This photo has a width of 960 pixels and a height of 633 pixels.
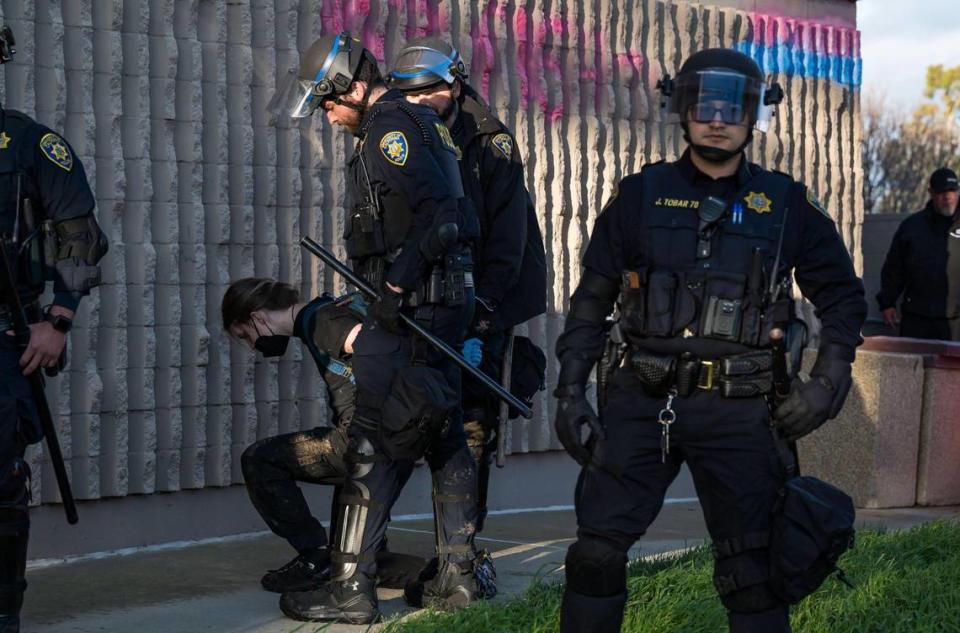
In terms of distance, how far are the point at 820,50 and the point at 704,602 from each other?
5.87 meters

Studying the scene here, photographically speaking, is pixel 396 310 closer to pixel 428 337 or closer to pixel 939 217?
pixel 428 337

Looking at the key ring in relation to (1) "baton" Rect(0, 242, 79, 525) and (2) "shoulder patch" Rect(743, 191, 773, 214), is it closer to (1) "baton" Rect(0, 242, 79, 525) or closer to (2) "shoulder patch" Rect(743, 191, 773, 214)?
(2) "shoulder patch" Rect(743, 191, 773, 214)

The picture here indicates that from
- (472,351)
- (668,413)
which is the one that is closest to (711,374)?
(668,413)

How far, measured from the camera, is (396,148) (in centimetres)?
558

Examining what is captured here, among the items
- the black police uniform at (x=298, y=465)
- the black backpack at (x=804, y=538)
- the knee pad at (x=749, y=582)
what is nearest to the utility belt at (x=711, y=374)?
the black backpack at (x=804, y=538)

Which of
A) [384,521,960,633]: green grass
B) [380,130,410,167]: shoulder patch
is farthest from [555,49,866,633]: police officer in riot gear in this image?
[380,130,410,167]: shoulder patch

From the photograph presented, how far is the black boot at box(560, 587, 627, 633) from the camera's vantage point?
183 inches

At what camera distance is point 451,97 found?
6.21m

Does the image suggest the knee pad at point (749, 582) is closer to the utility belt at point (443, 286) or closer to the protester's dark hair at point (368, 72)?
the utility belt at point (443, 286)

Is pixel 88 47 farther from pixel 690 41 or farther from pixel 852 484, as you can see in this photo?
pixel 852 484

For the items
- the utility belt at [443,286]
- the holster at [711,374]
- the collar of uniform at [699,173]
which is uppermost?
the collar of uniform at [699,173]

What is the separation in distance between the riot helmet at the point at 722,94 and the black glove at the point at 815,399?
68cm

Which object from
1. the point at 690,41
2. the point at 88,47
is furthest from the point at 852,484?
the point at 88,47

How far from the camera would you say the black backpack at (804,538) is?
4496 mm
